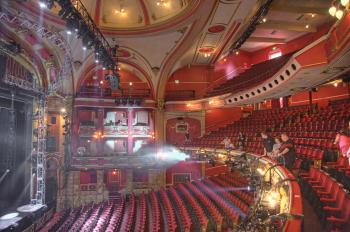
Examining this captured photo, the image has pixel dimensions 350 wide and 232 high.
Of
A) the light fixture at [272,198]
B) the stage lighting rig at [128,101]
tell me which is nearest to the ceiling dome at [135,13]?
the stage lighting rig at [128,101]

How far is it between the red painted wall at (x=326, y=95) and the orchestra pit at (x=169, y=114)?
0.04 metres

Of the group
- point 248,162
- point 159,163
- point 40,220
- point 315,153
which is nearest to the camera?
point 315,153

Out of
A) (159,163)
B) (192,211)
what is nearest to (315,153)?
(192,211)

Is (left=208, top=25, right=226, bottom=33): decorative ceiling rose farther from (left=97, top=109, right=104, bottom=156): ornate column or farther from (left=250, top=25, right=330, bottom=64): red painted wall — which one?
(left=97, top=109, right=104, bottom=156): ornate column

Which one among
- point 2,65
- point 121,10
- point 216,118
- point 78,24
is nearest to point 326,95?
point 216,118

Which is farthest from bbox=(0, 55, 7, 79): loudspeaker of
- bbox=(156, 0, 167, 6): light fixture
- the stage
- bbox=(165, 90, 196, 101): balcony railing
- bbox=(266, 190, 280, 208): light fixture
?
bbox=(266, 190, 280, 208): light fixture

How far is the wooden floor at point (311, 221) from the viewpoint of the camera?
2853 millimetres

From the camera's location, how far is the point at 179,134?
13.8 m

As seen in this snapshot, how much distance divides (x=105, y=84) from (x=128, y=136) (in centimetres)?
282

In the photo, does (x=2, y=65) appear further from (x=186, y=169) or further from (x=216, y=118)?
(x=216, y=118)

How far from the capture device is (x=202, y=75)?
14312mm

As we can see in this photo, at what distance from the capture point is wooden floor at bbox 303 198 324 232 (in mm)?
2853

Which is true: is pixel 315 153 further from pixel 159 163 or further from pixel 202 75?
pixel 202 75

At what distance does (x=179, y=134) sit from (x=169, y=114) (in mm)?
1127
